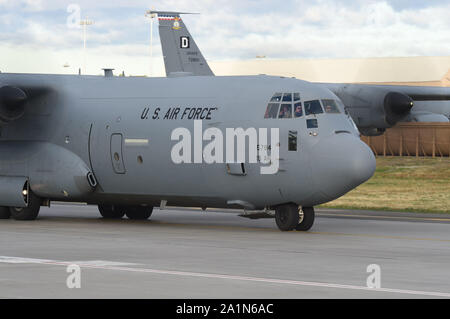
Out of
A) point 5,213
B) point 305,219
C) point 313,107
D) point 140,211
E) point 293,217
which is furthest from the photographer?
point 140,211

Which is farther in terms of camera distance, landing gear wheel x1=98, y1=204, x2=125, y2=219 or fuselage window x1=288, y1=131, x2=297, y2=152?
landing gear wheel x1=98, y1=204, x2=125, y2=219

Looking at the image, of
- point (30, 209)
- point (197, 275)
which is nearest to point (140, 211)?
point (30, 209)

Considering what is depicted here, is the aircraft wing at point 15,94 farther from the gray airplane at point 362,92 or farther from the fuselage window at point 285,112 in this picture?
the fuselage window at point 285,112

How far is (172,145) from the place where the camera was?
77.7ft

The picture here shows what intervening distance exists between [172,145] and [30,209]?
5.02 m

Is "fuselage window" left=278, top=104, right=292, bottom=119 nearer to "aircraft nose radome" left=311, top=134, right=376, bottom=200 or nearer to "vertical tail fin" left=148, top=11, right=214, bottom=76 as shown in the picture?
"aircraft nose radome" left=311, top=134, right=376, bottom=200

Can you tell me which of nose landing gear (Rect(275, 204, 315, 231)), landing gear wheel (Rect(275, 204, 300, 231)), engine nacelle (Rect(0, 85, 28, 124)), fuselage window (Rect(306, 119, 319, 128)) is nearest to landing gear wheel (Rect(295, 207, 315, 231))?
nose landing gear (Rect(275, 204, 315, 231))

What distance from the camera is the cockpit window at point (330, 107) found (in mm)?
22078

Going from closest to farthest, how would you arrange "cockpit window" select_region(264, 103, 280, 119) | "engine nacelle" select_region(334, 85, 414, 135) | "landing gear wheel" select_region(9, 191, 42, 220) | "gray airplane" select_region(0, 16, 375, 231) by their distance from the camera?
"gray airplane" select_region(0, 16, 375, 231)
"cockpit window" select_region(264, 103, 280, 119)
"landing gear wheel" select_region(9, 191, 42, 220)
"engine nacelle" select_region(334, 85, 414, 135)

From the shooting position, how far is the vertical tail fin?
38000 mm

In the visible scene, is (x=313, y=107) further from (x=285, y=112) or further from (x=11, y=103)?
(x=11, y=103)

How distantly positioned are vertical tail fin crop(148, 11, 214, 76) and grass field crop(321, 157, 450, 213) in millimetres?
7712

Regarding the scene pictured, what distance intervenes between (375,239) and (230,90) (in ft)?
16.7
